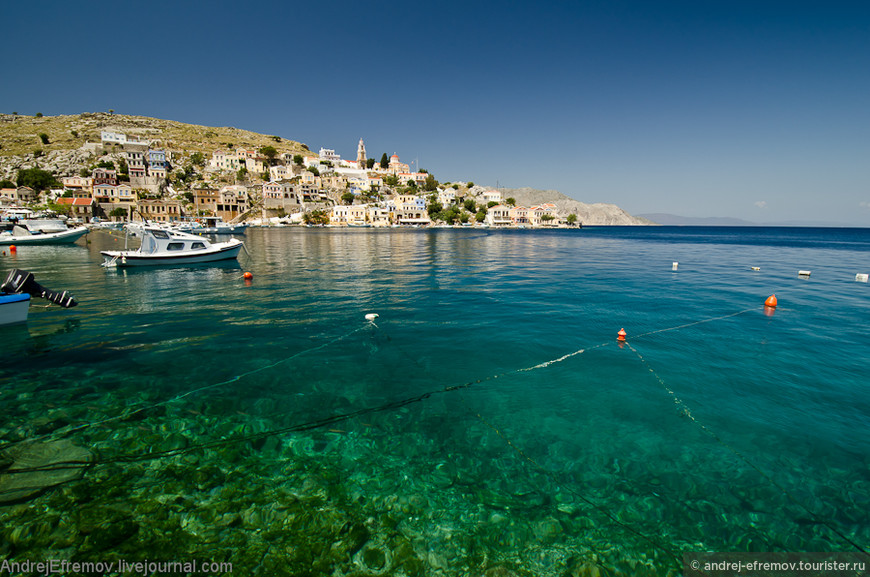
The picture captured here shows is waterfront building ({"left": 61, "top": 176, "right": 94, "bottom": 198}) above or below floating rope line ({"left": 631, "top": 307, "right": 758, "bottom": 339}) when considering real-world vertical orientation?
above

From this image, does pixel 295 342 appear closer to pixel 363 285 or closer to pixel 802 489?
pixel 363 285

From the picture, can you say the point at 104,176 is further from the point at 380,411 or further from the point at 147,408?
the point at 380,411

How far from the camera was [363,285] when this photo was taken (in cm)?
2138

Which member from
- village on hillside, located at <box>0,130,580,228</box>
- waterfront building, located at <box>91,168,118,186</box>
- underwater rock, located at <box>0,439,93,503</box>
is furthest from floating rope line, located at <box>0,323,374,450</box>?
waterfront building, located at <box>91,168,118,186</box>

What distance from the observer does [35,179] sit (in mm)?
110438

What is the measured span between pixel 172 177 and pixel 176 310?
15348cm

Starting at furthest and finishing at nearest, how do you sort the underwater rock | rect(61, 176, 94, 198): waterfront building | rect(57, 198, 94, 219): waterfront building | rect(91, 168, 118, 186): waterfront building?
rect(91, 168, 118, 186): waterfront building → rect(61, 176, 94, 198): waterfront building → rect(57, 198, 94, 219): waterfront building → the underwater rock

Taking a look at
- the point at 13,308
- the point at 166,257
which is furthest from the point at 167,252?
the point at 13,308

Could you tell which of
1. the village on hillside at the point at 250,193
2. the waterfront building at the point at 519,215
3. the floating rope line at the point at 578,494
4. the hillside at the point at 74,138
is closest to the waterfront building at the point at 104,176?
the village on hillside at the point at 250,193

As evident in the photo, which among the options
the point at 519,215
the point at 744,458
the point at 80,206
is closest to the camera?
the point at 744,458

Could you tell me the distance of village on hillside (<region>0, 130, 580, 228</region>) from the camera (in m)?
A: 106

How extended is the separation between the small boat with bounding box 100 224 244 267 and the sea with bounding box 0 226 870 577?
646 inches

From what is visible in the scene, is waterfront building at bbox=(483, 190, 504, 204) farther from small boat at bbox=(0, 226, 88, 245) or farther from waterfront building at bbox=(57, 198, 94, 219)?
small boat at bbox=(0, 226, 88, 245)

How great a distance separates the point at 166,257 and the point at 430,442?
30.9 metres
